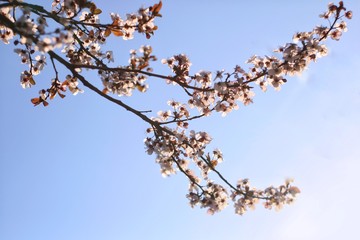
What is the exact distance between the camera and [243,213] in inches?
287

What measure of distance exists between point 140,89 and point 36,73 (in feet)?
8.35

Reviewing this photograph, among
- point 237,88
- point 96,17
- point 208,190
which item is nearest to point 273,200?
point 208,190

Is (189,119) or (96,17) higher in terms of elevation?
(96,17)

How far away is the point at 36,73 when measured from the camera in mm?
8062

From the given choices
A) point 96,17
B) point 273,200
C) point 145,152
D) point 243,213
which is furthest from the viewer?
point 96,17

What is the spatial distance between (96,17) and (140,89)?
233 centimetres

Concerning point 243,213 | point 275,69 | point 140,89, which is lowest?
point 243,213

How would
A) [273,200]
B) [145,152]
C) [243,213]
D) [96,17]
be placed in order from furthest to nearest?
[96,17], [145,152], [243,213], [273,200]

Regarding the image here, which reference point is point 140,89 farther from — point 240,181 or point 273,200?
point 273,200

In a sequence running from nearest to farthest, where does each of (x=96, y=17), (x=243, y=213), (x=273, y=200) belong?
(x=273, y=200)
(x=243, y=213)
(x=96, y=17)

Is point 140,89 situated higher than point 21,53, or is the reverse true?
point 21,53

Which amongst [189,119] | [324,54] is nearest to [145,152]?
[189,119]

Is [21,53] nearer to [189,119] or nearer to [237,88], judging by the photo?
[189,119]

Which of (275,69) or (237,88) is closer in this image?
(275,69)
